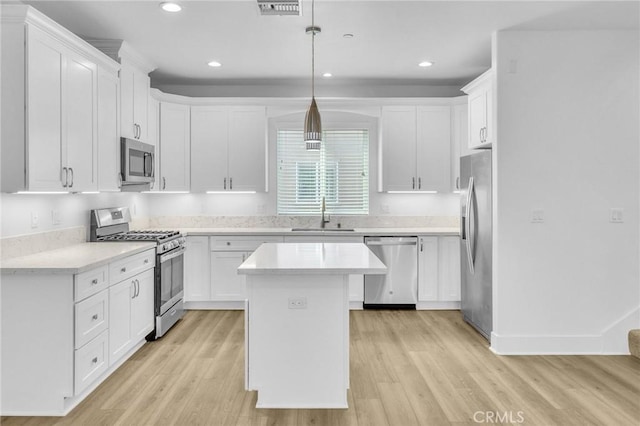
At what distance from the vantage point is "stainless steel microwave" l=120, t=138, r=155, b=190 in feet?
13.3

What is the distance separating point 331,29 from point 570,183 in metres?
2.42

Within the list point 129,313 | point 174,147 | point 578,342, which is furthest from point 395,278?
point 174,147

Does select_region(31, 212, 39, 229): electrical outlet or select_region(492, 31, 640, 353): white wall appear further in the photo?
select_region(492, 31, 640, 353): white wall

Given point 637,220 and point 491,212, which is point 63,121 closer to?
point 491,212

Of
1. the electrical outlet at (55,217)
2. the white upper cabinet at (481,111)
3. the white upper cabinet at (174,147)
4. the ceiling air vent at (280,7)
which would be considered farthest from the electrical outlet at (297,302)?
the white upper cabinet at (174,147)

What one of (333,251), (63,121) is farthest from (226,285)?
(63,121)

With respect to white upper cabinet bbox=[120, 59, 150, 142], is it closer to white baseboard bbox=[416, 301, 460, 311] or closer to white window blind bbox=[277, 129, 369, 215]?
white window blind bbox=[277, 129, 369, 215]

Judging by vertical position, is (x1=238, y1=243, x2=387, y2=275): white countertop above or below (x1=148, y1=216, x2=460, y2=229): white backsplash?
below

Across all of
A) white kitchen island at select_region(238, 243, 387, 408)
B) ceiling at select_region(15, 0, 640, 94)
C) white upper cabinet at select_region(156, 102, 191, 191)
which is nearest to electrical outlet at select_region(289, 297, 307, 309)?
white kitchen island at select_region(238, 243, 387, 408)

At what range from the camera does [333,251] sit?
10.8ft

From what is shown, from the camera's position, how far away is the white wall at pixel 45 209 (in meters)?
3.08

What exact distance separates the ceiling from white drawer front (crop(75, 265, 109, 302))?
76.8 inches

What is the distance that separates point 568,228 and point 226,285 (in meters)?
3.58

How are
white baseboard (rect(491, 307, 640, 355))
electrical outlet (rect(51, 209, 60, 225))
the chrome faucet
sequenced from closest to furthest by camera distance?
1. electrical outlet (rect(51, 209, 60, 225))
2. white baseboard (rect(491, 307, 640, 355))
3. the chrome faucet
